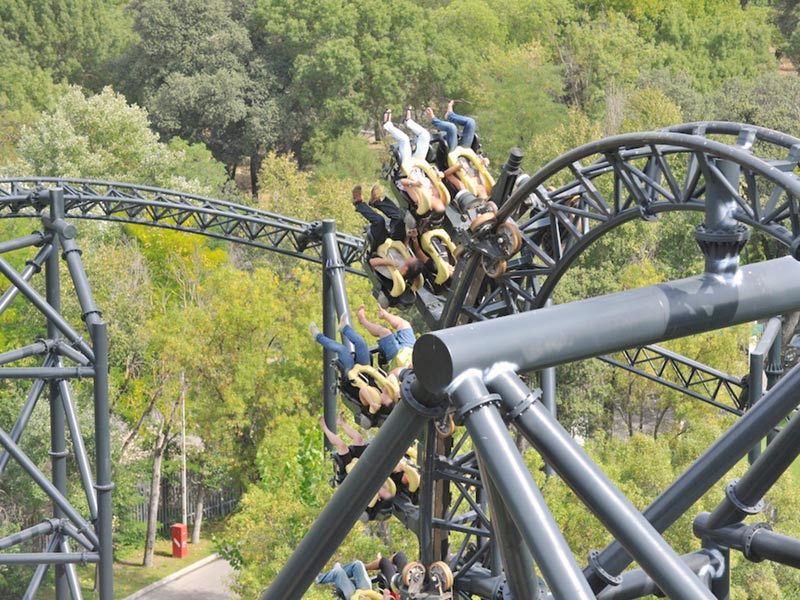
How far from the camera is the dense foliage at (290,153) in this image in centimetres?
2338

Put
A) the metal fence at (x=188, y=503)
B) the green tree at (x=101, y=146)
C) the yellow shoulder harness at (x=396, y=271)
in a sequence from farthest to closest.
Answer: the green tree at (x=101, y=146) → the metal fence at (x=188, y=503) → the yellow shoulder harness at (x=396, y=271)

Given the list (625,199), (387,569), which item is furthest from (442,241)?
(387,569)

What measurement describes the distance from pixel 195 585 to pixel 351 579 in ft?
48.9

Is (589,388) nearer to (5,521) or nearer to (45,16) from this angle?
(5,521)

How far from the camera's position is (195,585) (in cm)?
2498

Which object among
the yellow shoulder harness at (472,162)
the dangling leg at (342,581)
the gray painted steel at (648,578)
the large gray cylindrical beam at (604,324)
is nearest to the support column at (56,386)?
the dangling leg at (342,581)

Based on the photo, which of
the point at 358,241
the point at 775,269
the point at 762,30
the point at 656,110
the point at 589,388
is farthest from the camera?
the point at 762,30

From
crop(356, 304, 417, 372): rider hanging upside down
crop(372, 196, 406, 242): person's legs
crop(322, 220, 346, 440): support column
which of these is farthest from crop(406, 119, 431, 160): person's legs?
crop(322, 220, 346, 440): support column

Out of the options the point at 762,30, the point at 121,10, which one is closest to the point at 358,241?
the point at 762,30

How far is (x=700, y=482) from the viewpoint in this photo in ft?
22.2

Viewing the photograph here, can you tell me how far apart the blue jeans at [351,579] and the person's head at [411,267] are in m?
2.60

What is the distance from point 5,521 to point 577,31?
36.3 metres

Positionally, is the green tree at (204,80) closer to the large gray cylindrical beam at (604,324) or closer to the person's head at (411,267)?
the person's head at (411,267)

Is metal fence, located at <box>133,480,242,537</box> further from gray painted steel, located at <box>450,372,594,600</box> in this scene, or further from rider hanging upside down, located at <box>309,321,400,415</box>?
gray painted steel, located at <box>450,372,594,600</box>
